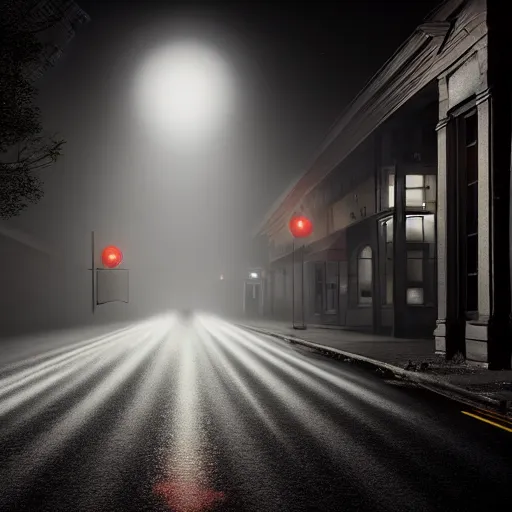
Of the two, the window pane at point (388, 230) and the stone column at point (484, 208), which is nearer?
the stone column at point (484, 208)

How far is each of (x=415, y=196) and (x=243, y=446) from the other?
20.0m

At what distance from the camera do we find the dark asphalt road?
5266 millimetres

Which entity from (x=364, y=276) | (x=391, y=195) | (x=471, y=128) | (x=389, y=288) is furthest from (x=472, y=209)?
(x=364, y=276)

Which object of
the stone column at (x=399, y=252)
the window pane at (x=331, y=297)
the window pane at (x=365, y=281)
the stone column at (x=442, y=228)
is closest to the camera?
the stone column at (x=442, y=228)

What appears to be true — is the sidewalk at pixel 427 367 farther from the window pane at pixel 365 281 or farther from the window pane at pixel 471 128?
the window pane at pixel 365 281

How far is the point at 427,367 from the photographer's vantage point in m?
14.0

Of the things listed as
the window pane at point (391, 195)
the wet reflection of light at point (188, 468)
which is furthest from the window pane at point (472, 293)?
the window pane at point (391, 195)

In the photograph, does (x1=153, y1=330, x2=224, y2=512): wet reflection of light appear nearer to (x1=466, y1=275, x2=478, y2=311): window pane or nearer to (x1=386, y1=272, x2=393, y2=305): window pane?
(x1=466, y1=275, x2=478, y2=311): window pane

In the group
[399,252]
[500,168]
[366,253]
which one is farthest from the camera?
[366,253]

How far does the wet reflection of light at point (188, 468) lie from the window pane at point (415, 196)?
17.2 meters

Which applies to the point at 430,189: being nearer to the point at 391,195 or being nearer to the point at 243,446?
the point at 391,195

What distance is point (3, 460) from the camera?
6.52 m

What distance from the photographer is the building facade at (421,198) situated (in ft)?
50.4

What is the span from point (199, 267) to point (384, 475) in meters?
178
